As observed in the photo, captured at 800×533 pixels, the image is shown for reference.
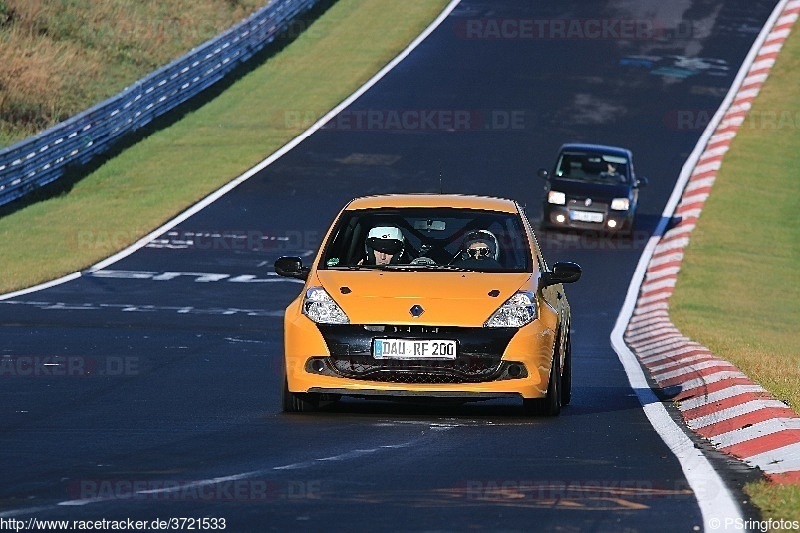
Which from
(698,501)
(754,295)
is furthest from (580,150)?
(698,501)

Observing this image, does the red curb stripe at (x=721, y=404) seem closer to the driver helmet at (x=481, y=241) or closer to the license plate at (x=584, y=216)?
the driver helmet at (x=481, y=241)

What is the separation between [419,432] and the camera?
10422mm

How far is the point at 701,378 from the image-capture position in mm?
14617

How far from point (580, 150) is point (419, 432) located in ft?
73.0

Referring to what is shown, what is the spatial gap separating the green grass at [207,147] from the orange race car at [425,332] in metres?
12.9

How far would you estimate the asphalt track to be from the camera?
7.71 meters

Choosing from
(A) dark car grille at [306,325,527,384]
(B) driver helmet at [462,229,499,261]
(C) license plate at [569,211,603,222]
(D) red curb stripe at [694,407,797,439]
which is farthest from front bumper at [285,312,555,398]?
(C) license plate at [569,211,603,222]

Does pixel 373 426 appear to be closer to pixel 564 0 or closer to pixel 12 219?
pixel 12 219

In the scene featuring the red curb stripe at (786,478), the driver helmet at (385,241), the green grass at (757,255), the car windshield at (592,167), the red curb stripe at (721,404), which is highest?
the driver helmet at (385,241)

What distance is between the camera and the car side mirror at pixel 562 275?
39.6 ft

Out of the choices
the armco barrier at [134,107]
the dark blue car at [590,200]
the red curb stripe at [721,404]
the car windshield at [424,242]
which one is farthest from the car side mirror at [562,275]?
the armco barrier at [134,107]

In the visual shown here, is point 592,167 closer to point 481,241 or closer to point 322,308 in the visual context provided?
point 481,241

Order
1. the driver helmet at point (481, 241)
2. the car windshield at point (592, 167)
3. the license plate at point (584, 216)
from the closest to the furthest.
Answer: the driver helmet at point (481, 241), the license plate at point (584, 216), the car windshield at point (592, 167)

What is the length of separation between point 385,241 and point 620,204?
62.4ft
